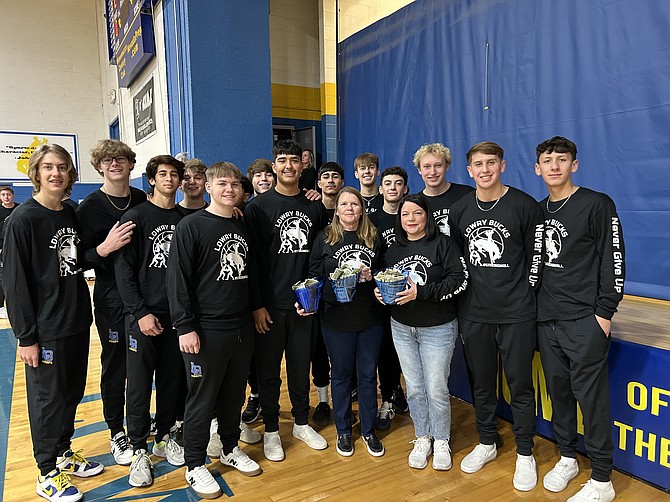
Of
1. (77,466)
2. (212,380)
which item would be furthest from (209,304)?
(77,466)

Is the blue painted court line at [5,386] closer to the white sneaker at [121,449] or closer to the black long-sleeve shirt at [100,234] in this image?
the white sneaker at [121,449]

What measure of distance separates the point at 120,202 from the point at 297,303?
1052 mm

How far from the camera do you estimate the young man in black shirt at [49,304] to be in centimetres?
208

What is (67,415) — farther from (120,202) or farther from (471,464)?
(471,464)

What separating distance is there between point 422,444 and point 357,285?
92 cm

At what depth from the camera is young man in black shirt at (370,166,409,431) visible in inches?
108

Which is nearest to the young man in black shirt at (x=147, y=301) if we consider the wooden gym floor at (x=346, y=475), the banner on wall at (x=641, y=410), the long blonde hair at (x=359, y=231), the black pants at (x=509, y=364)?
the wooden gym floor at (x=346, y=475)

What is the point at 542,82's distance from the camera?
402 cm

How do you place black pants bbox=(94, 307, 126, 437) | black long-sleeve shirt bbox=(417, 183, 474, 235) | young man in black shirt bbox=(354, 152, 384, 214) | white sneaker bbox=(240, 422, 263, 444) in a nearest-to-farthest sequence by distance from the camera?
black pants bbox=(94, 307, 126, 437)
black long-sleeve shirt bbox=(417, 183, 474, 235)
white sneaker bbox=(240, 422, 263, 444)
young man in black shirt bbox=(354, 152, 384, 214)

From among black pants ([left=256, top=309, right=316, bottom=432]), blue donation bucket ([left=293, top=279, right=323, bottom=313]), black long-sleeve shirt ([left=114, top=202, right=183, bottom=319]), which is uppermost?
black long-sleeve shirt ([left=114, top=202, right=183, bottom=319])

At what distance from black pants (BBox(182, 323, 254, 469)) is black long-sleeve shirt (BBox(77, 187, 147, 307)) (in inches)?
22.9

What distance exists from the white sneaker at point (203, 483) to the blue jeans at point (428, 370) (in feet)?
3.45

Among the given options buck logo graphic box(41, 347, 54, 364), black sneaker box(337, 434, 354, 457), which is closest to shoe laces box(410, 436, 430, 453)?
black sneaker box(337, 434, 354, 457)

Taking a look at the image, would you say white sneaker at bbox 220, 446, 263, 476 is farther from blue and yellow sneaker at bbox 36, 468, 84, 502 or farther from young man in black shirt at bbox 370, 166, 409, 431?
young man in black shirt at bbox 370, 166, 409, 431
